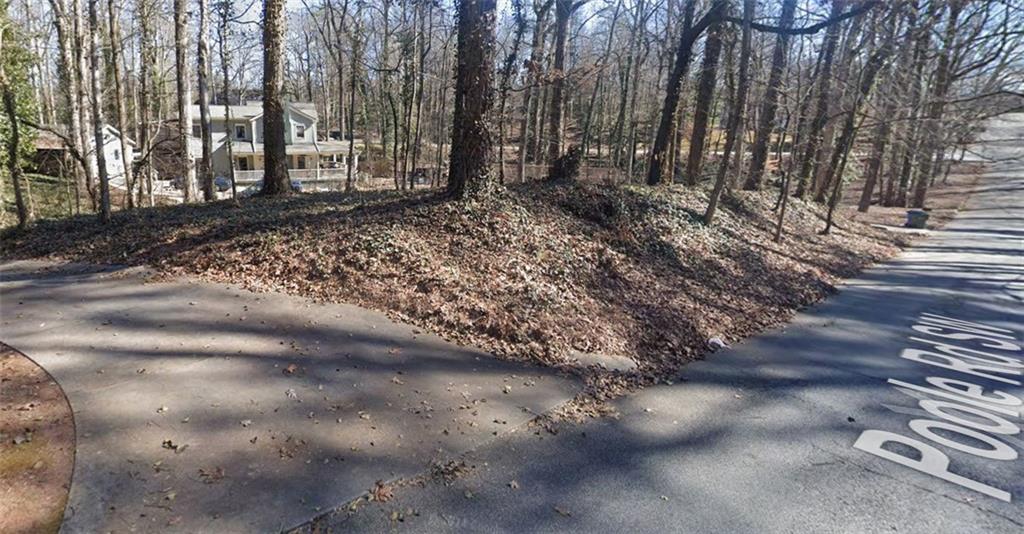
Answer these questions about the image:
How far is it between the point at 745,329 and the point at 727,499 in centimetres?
412

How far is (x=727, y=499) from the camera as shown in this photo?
3312mm

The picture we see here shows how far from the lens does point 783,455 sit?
3934 millimetres

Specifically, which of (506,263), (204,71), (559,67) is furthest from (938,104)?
(204,71)

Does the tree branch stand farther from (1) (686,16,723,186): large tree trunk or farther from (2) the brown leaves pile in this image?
(1) (686,16,723,186): large tree trunk

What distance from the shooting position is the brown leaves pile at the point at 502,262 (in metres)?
5.74

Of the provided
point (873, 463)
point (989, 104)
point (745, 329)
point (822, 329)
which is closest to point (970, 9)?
point (989, 104)

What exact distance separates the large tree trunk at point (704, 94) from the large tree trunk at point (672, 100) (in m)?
0.27

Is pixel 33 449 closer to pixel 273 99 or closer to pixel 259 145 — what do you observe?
pixel 273 99

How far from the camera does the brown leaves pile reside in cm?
574

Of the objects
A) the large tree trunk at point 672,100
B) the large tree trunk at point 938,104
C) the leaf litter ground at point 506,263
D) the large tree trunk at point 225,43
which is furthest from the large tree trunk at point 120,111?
the large tree trunk at point 938,104

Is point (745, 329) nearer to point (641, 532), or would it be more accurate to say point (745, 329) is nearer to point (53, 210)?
point (641, 532)

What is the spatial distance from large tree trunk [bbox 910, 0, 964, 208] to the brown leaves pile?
21.5 ft

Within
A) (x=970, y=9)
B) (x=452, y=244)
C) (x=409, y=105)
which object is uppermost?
(x=970, y=9)

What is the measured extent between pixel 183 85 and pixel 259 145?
71.4 feet
